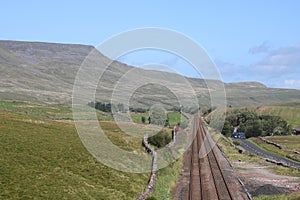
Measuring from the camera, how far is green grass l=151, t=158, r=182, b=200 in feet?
132

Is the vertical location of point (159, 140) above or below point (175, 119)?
below

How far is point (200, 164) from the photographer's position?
63.3 m

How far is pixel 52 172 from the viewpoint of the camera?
1534 inches

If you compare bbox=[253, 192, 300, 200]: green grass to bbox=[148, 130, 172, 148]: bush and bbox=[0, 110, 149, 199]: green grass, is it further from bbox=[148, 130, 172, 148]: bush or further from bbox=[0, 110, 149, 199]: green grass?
bbox=[148, 130, 172, 148]: bush

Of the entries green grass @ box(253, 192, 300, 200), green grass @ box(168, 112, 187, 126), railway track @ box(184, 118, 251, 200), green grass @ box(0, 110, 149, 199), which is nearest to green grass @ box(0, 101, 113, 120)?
green grass @ box(168, 112, 187, 126)

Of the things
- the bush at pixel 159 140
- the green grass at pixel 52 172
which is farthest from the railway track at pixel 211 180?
the bush at pixel 159 140

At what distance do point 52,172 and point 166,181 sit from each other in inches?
570

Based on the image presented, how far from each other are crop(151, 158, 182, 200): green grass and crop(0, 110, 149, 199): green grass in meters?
1.89

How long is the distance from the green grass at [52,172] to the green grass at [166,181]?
1.89m

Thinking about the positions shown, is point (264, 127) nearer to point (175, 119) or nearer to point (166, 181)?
point (175, 119)

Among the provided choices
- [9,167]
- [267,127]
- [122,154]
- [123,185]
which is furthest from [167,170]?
[267,127]

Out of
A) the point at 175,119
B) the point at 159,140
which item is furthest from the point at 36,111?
the point at 175,119

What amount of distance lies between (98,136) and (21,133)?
1706 cm

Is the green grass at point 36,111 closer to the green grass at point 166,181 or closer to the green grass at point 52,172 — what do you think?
the green grass at point 52,172
